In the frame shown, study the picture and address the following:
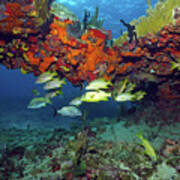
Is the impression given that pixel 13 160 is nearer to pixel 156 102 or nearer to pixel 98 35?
pixel 98 35

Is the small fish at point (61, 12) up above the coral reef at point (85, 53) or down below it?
above

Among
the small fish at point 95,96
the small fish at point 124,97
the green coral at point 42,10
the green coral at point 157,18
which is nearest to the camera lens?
Answer: the small fish at point 95,96

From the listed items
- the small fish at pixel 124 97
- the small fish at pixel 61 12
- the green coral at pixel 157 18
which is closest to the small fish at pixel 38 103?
the small fish at pixel 124 97

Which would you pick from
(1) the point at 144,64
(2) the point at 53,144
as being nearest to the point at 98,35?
(1) the point at 144,64

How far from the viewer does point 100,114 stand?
19250 millimetres

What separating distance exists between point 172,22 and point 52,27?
4.65 m

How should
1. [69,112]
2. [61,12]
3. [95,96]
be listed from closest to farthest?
[95,96]
[69,112]
[61,12]

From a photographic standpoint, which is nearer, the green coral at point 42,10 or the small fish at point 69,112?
the green coral at point 42,10

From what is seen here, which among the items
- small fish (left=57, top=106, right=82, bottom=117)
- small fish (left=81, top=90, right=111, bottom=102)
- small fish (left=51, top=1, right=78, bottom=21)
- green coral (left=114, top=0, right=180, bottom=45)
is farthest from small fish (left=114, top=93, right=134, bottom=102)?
small fish (left=51, top=1, right=78, bottom=21)

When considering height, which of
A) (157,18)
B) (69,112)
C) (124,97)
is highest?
(157,18)

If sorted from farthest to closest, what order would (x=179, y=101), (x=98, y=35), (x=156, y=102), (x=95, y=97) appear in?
(x=156, y=102)
(x=179, y=101)
(x=98, y=35)
(x=95, y=97)

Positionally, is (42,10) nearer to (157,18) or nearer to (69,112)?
(69,112)

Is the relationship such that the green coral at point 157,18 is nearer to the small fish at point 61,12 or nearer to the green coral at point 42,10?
the small fish at point 61,12

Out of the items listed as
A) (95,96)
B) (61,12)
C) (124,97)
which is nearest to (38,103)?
(95,96)
